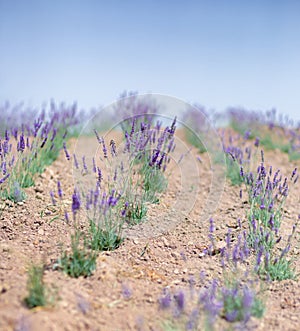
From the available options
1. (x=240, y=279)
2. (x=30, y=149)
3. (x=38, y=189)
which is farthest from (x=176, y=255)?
(x=30, y=149)

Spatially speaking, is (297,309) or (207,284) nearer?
(297,309)

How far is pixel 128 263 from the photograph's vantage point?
9.22ft

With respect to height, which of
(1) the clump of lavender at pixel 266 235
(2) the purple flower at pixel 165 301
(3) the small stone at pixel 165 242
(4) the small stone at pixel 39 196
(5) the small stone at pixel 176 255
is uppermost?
(1) the clump of lavender at pixel 266 235

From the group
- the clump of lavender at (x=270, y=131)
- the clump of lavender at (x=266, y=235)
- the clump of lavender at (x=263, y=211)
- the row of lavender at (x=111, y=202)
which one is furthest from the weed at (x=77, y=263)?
the clump of lavender at (x=270, y=131)

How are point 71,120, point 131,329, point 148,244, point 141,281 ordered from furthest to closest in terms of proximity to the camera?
point 71,120
point 148,244
point 141,281
point 131,329

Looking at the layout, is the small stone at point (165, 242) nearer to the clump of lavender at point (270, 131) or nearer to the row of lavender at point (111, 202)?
the row of lavender at point (111, 202)

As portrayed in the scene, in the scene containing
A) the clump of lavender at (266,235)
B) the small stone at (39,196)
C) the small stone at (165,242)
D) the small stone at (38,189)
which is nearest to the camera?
the clump of lavender at (266,235)

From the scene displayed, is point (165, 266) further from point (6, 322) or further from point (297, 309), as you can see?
point (6, 322)

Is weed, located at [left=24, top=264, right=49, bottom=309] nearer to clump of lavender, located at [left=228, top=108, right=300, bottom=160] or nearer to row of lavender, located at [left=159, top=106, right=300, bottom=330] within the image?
row of lavender, located at [left=159, top=106, right=300, bottom=330]

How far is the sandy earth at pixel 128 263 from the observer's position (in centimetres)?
212

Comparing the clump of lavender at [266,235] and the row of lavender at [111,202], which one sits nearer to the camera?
the row of lavender at [111,202]

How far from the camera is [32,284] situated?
2.15m

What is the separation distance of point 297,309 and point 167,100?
6.92 ft

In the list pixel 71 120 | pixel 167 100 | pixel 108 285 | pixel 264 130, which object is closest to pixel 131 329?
pixel 108 285
